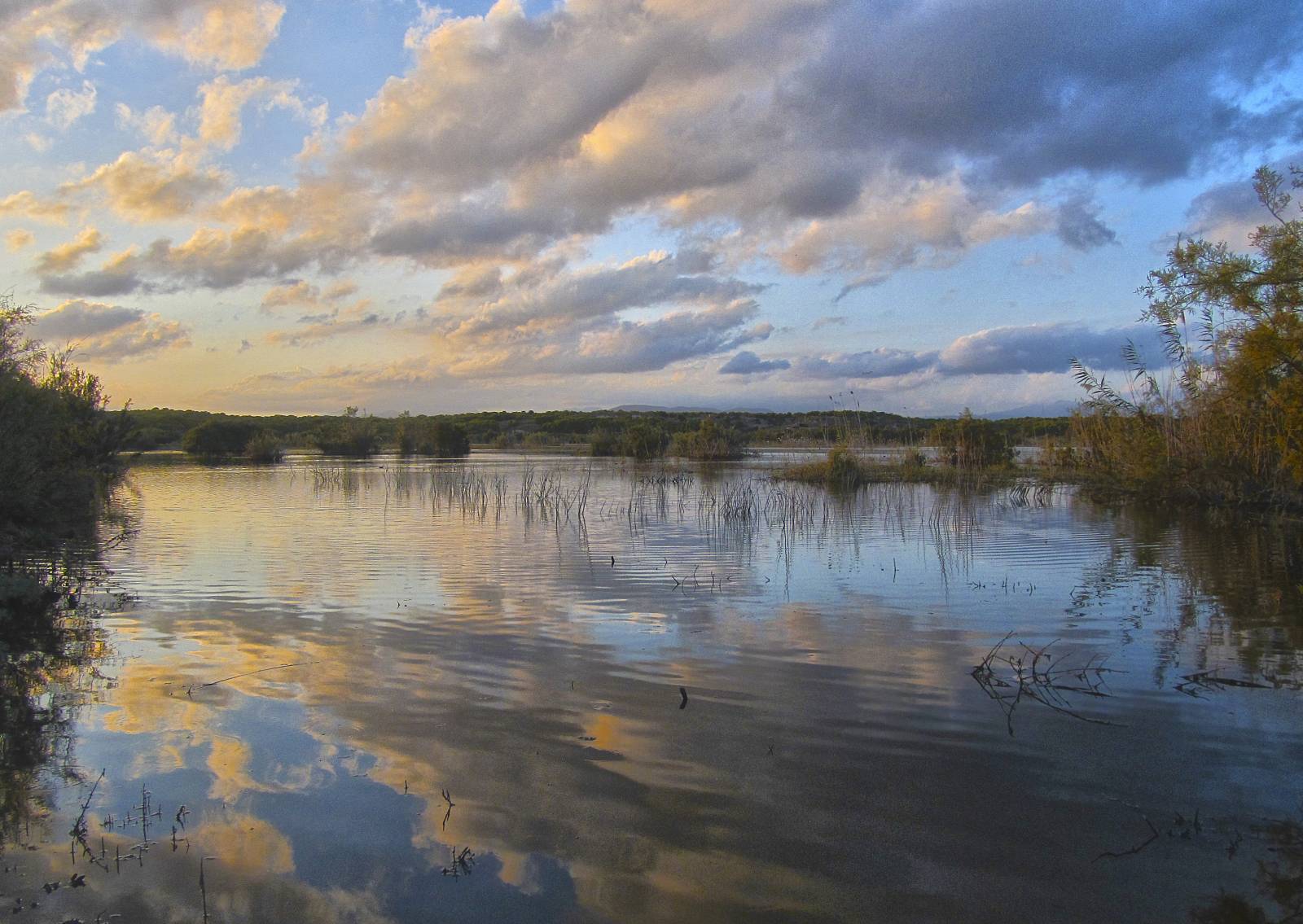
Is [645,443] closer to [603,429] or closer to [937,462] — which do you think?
[603,429]

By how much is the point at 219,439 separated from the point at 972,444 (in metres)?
44.9

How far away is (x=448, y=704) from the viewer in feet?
20.9

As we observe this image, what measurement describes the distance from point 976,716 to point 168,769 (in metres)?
5.14

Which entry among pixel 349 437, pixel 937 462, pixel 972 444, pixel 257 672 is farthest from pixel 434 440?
pixel 257 672

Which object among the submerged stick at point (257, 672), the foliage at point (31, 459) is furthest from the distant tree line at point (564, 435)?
the submerged stick at point (257, 672)

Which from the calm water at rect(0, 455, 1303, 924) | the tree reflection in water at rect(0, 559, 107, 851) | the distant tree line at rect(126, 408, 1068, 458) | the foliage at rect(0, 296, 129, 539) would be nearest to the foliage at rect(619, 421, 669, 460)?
the distant tree line at rect(126, 408, 1068, 458)

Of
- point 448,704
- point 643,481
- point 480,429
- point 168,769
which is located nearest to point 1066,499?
point 643,481

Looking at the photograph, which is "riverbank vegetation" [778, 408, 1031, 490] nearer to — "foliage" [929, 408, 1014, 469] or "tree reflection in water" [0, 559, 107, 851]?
"foliage" [929, 408, 1014, 469]

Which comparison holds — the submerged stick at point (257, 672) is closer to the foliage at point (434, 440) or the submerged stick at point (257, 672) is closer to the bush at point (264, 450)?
the bush at point (264, 450)

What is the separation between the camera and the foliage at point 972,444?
3447 cm

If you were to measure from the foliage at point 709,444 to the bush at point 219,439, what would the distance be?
89.1ft

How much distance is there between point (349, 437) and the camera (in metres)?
56.5

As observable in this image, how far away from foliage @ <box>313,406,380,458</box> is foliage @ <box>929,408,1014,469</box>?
1406 inches

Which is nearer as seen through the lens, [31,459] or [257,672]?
[257,672]
